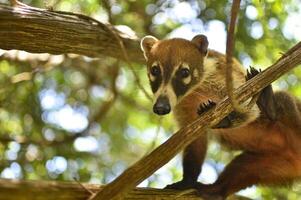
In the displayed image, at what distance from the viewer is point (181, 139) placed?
316 centimetres

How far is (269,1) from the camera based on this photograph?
5121 millimetres

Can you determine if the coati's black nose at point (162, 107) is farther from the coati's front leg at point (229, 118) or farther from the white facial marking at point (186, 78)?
the white facial marking at point (186, 78)

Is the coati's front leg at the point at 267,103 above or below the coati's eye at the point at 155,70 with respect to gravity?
below

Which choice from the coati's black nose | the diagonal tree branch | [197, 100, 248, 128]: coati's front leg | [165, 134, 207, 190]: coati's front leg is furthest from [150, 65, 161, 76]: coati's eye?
the diagonal tree branch

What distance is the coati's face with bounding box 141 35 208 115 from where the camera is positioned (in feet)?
14.0

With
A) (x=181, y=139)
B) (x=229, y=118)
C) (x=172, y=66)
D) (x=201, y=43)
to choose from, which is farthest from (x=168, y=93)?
(x=181, y=139)

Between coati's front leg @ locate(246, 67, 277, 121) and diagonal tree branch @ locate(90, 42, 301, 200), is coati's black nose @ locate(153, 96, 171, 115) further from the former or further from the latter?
diagonal tree branch @ locate(90, 42, 301, 200)

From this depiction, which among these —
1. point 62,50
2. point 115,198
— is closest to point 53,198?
point 115,198

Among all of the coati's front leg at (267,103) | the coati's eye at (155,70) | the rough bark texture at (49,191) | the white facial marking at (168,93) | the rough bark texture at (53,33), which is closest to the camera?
the rough bark texture at (49,191)

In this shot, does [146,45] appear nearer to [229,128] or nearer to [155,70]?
[155,70]

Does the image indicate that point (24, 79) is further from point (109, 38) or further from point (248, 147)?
point (248, 147)

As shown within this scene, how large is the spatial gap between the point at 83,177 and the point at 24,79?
118 centimetres

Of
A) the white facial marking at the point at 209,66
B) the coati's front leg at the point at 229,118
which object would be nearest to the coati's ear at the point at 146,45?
the white facial marking at the point at 209,66

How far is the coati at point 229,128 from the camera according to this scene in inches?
177
